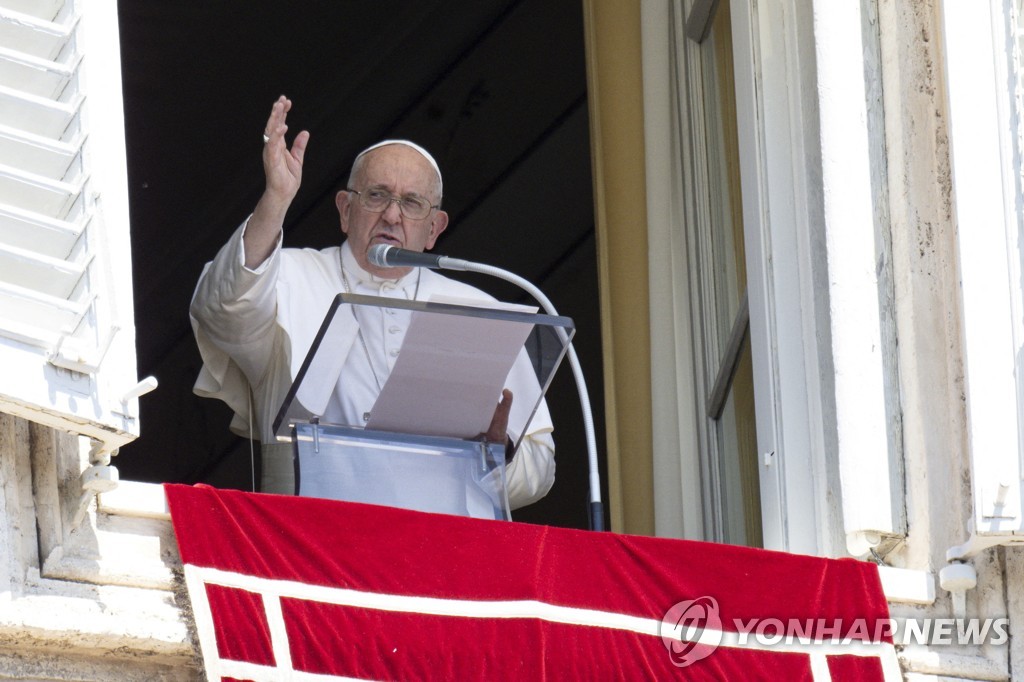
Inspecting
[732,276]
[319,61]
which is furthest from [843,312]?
[319,61]

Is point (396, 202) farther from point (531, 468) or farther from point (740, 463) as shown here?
point (740, 463)

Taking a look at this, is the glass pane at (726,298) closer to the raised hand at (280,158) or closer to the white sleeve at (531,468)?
the white sleeve at (531,468)

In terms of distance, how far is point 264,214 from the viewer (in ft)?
14.1

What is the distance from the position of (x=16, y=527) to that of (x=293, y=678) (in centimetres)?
51

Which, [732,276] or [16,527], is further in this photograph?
[732,276]

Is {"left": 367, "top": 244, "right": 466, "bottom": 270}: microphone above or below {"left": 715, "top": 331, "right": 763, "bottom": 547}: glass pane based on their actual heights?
above

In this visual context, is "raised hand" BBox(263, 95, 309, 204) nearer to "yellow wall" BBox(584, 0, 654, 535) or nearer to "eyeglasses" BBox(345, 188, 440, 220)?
"eyeglasses" BBox(345, 188, 440, 220)

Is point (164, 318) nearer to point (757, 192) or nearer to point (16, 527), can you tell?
point (757, 192)

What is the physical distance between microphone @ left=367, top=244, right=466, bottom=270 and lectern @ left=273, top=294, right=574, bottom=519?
10cm

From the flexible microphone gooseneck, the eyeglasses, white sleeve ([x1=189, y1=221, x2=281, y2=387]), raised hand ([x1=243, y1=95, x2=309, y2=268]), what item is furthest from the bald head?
the flexible microphone gooseneck

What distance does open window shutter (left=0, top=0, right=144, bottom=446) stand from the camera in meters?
3.20

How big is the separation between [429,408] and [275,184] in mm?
646

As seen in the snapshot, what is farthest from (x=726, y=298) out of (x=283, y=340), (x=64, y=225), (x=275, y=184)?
(x=64, y=225)

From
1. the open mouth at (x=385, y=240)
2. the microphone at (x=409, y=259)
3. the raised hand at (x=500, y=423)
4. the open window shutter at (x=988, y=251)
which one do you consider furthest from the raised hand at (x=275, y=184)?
the open window shutter at (x=988, y=251)
